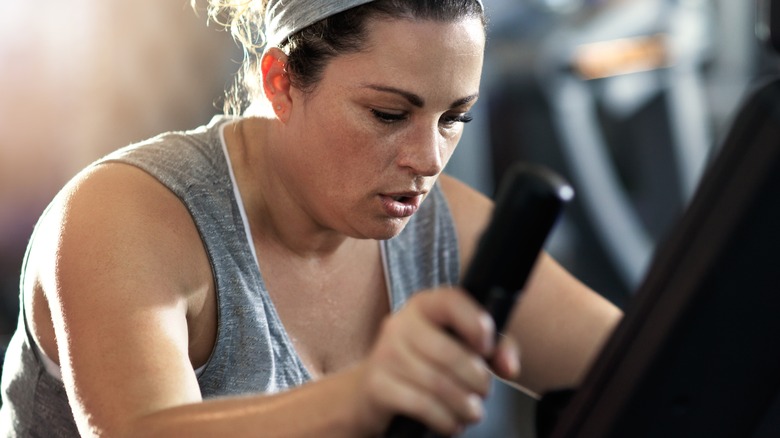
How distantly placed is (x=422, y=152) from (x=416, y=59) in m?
0.11

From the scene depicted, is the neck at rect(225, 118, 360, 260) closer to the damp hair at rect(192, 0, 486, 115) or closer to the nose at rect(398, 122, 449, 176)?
the damp hair at rect(192, 0, 486, 115)

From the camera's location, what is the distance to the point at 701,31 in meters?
3.73

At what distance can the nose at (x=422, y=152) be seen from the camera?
1157 millimetres

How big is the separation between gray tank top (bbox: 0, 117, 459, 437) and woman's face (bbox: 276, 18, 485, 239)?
0.12 m

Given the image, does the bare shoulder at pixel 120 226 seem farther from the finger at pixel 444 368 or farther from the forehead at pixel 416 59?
the finger at pixel 444 368

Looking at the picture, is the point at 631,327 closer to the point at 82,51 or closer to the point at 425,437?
the point at 425,437

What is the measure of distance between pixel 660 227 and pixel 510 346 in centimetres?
346

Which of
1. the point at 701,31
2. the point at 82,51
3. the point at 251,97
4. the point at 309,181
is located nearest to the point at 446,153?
the point at 309,181

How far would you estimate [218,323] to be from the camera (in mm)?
1241

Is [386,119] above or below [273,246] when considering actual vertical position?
above

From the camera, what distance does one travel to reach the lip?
122 cm

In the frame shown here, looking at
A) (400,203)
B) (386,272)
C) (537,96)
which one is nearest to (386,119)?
(400,203)

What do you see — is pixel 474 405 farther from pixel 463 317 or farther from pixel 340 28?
pixel 340 28

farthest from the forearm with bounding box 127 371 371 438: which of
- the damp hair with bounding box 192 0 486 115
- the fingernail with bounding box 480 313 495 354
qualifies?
the damp hair with bounding box 192 0 486 115
